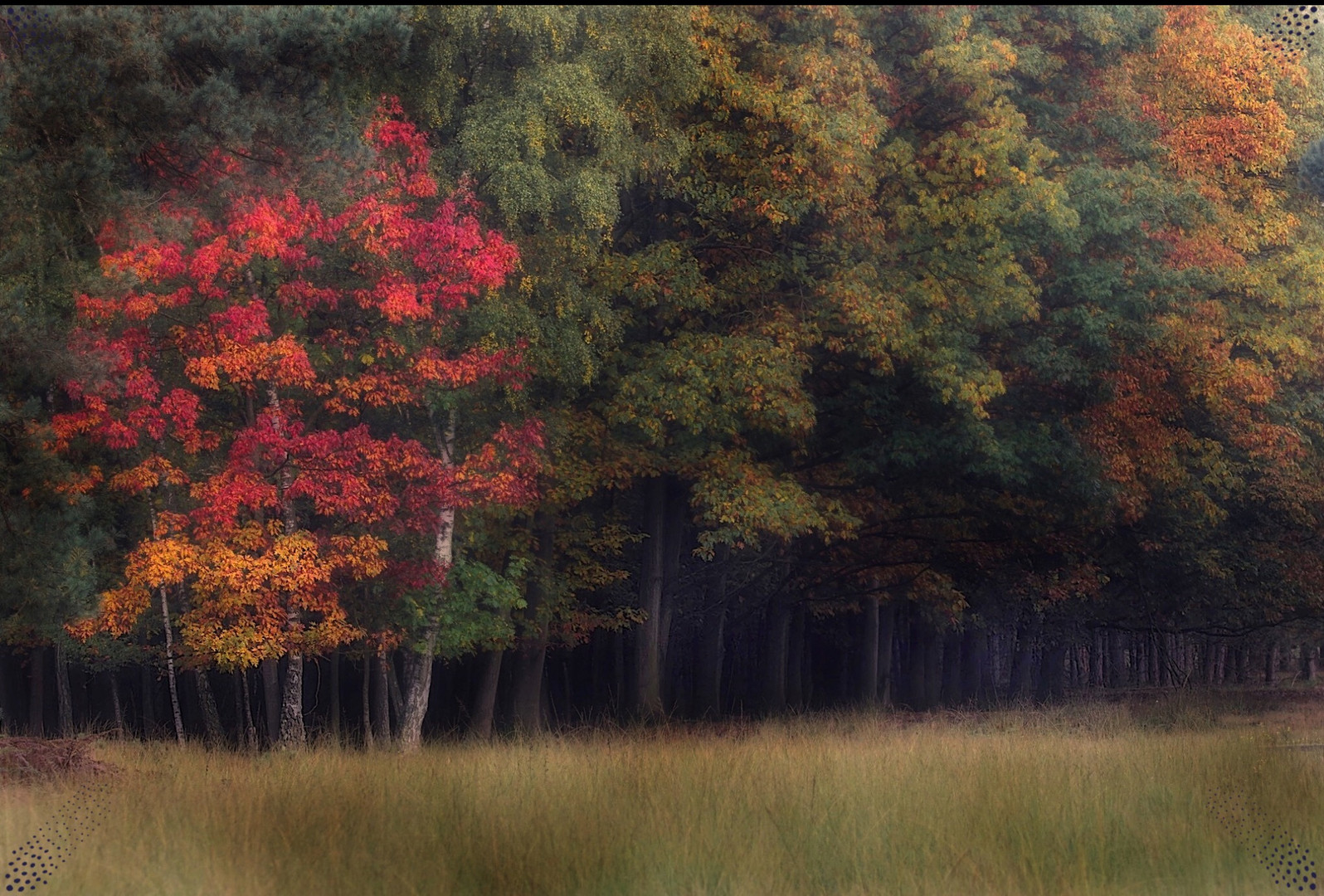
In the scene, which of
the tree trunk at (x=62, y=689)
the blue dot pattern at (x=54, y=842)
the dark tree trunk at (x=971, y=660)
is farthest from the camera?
the dark tree trunk at (x=971, y=660)

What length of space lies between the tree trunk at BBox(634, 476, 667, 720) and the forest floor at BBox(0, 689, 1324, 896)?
480 inches

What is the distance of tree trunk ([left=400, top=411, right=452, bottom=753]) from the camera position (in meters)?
22.8

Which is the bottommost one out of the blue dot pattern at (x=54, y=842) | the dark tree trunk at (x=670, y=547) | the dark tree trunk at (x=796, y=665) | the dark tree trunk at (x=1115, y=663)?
the dark tree trunk at (x=1115, y=663)

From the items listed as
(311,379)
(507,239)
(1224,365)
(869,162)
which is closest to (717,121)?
(869,162)

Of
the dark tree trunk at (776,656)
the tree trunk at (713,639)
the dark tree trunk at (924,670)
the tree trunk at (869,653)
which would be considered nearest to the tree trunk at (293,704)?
the tree trunk at (713,639)

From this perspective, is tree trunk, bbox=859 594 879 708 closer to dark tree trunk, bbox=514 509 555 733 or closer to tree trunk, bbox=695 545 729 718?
tree trunk, bbox=695 545 729 718

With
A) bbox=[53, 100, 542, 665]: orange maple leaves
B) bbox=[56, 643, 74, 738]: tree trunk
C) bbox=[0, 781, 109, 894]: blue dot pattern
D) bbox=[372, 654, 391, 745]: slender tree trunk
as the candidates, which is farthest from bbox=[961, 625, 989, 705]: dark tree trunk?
bbox=[0, 781, 109, 894]: blue dot pattern

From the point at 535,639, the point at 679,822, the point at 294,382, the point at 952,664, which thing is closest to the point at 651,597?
the point at 535,639

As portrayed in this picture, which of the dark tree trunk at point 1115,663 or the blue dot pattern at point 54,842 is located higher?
the blue dot pattern at point 54,842

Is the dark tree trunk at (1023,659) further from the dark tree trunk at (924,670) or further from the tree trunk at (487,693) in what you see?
the tree trunk at (487,693)

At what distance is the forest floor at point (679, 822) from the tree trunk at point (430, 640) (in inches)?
273

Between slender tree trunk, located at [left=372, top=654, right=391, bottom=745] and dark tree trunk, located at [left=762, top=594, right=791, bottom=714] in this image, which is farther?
dark tree trunk, located at [left=762, top=594, right=791, bottom=714]

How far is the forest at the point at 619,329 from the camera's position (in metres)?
17.2

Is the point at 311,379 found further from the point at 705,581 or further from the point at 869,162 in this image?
the point at 705,581
